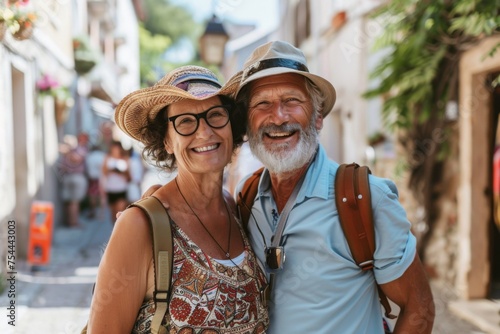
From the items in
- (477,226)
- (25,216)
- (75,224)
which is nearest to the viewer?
(477,226)

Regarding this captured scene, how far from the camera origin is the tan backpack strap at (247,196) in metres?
2.31

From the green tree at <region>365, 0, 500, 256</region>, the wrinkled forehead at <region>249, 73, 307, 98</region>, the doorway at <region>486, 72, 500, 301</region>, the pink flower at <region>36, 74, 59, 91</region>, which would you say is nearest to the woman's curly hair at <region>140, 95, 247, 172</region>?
the wrinkled forehead at <region>249, 73, 307, 98</region>

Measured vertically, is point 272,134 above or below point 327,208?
above

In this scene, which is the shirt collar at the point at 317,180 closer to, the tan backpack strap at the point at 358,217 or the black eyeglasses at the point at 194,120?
the tan backpack strap at the point at 358,217

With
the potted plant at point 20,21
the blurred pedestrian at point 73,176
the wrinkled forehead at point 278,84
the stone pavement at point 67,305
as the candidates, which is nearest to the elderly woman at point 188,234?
the wrinkled forehead at point 278,84

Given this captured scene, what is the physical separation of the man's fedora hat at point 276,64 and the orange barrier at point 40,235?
5272mm

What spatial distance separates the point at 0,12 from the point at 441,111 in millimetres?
4506

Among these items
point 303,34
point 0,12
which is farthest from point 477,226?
point 303,34

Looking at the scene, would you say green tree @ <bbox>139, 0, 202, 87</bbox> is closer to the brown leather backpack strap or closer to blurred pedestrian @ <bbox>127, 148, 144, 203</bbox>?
blurred pedestrian @ <bbox>127, 148, 144, 203</bbox>

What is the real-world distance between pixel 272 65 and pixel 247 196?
1.94 ft

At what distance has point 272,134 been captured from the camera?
2.19m

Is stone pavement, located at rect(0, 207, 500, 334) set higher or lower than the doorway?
lower

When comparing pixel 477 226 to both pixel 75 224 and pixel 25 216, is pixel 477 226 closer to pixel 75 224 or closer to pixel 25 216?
pixel 25 216

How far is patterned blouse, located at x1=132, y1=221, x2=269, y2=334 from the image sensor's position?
70.9 inches
